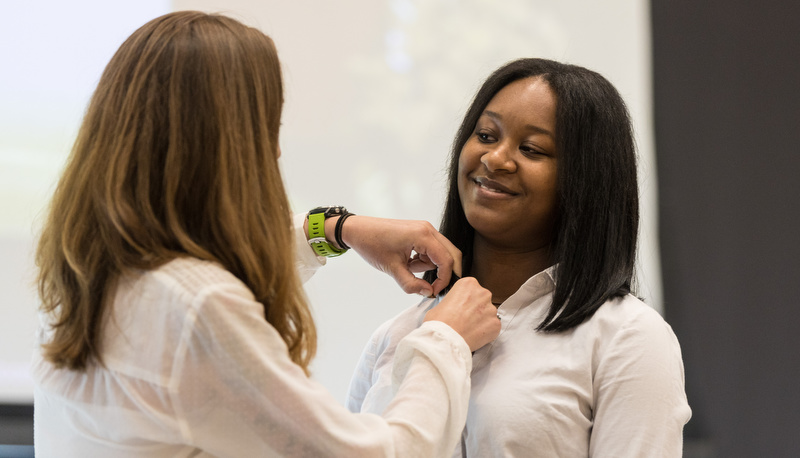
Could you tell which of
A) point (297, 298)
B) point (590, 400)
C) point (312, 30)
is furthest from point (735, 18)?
point (297, 298)

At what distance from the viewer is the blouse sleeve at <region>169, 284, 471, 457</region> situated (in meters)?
0.88

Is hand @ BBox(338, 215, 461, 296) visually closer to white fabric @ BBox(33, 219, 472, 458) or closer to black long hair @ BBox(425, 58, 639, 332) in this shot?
black long hair @ BBox(425, 58, 639, 332)

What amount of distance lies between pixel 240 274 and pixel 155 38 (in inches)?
12.6

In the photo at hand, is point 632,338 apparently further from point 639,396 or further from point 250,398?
point 250,398

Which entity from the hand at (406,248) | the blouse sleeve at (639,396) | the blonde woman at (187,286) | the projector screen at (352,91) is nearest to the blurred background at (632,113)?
the projector screen at (352,91)

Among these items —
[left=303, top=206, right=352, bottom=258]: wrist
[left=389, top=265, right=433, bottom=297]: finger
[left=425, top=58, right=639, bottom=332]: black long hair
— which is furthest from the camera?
[left=303, top=206, right=352, bottom=258]: wrist

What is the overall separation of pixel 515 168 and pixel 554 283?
0.22 metres

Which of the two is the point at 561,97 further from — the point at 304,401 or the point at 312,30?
the point at 312,30

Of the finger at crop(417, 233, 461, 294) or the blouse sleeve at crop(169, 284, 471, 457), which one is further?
the finger at crop(417, 233, 461, 294)

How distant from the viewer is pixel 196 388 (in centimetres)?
88

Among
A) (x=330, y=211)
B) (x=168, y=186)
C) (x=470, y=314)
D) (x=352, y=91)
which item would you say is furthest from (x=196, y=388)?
(x=352, y=91)

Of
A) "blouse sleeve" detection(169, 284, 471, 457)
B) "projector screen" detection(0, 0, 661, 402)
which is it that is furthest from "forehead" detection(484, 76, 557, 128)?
"projector screen" detection(0, 0, 661, 402)

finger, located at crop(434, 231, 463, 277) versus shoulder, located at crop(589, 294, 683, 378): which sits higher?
finger, located at crop(434, 231, 463, 277)

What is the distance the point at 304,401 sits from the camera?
0.91 meters
